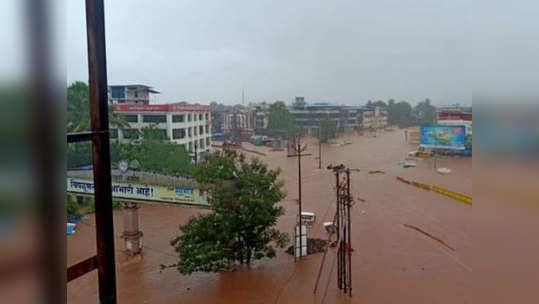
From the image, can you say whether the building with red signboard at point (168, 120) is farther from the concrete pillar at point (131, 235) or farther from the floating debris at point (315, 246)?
the floating debris at point (315, 246)

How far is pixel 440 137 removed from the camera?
12586 millimetres

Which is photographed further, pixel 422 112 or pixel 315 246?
pixel 422 112

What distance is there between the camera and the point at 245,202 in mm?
3945

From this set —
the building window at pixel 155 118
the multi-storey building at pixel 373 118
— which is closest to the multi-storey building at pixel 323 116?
the multi-storey building at pixel 373 118

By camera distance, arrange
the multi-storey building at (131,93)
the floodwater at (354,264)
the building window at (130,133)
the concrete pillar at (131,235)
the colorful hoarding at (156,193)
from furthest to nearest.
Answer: the multi-storey building at (131,93) < the building window at (130,133) < the concrete pillar at (131,235) < the colorful hoarding at (156,193) < the floodwater at (354,264)

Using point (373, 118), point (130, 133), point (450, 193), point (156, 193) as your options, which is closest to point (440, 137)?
point (450, 193)

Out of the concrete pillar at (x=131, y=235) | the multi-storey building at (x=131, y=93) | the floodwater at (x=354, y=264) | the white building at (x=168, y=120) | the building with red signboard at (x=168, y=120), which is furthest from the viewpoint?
the multi-storey building at (x=131, y=93)

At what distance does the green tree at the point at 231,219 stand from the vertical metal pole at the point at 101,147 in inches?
→ 127

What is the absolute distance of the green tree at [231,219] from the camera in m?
3.77

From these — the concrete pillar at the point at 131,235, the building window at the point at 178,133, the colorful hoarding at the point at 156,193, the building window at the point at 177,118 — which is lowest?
the concrete pillar at the point at 131,235

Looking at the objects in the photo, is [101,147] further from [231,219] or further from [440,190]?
[440,190]

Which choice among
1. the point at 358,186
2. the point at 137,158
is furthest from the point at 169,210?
the point at 358,186

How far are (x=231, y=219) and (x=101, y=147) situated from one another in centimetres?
341

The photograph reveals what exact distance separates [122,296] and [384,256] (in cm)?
272
